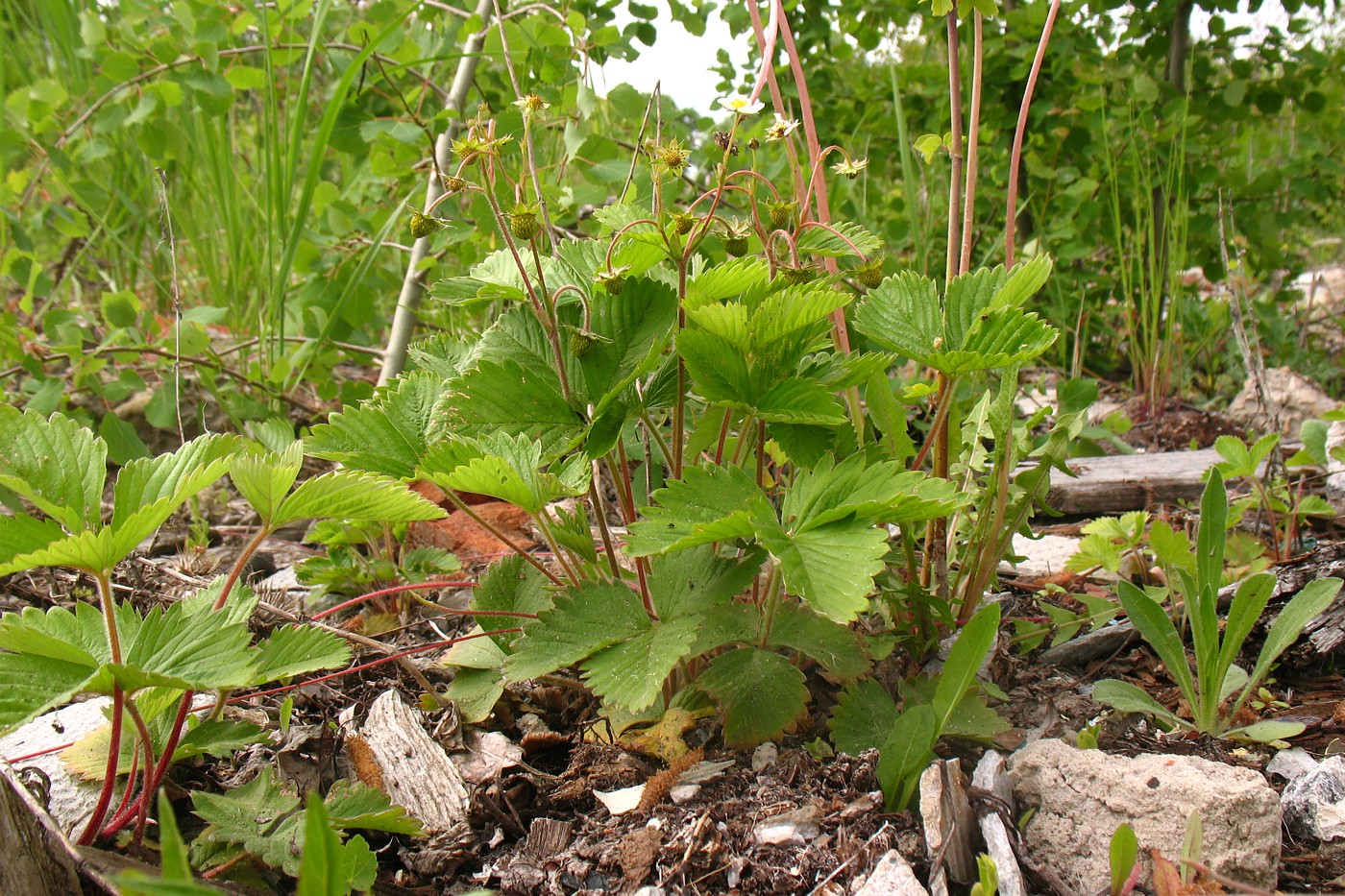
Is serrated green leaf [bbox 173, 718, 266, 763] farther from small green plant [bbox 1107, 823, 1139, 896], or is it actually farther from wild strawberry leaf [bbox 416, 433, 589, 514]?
small green plant [bbox 1107, 823, 1139, 896]

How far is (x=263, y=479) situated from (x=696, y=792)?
0.58 m

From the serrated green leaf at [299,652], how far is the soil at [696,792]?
0.85ft

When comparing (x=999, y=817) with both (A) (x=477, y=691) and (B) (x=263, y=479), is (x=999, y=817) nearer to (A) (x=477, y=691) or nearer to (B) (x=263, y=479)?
(A) (x=477, y=691)

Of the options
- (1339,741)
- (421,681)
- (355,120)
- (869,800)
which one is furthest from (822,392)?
(355,120)

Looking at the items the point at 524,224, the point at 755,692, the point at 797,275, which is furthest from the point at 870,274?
the point at 755,692

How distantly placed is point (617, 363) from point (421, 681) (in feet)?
1.73

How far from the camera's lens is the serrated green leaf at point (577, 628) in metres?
1.03

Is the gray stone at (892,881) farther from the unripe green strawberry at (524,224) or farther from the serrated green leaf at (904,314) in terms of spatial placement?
the unripe green strawberry at (524,224)

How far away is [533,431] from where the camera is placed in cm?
111

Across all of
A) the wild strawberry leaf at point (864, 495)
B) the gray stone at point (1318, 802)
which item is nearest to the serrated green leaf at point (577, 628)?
the wild strawberry leaf at point (864, 495)

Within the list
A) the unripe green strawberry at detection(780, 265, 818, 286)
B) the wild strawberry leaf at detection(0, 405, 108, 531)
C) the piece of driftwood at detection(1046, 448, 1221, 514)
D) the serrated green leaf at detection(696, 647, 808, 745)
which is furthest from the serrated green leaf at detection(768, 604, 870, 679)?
the piece of driftwood at detection(1046, 448, 1221, 514)

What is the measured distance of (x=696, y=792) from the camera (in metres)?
1.06

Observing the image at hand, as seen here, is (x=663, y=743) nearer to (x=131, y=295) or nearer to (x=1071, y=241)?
(x=131, y=295)

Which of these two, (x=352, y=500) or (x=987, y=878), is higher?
(x=352, y=500)
